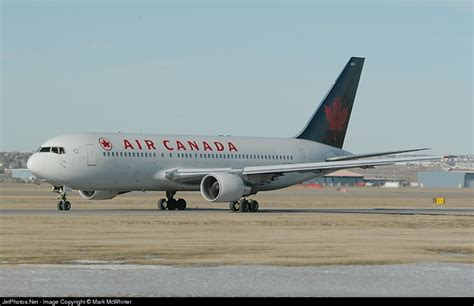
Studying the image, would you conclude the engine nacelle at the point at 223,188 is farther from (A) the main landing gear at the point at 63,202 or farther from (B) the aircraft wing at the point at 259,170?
(A) the main landing gear at the point at 63,202

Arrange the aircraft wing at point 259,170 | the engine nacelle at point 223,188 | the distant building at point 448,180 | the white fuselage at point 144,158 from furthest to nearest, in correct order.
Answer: the distant building at point 448,180 < the aircraft wing at point 259,170 < the engine nacelle at point 223,188 < the white fuselage at point 144,158

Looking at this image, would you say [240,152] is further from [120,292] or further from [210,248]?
[120,292]

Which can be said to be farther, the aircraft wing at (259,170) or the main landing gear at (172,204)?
the main landing gear at (172,204)

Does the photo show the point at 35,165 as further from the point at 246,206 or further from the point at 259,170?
the point at 259,170

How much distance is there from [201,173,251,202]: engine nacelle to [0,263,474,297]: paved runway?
93.2 feet

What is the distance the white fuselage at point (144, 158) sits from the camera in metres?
50.7

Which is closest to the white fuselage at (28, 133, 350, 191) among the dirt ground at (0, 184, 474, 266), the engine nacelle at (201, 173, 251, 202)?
the engine nacelle at (201, 173, 251, 202)

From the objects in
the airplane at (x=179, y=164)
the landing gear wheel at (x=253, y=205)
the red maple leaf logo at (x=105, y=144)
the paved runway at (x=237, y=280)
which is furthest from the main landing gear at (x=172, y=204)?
the paved runway at (x=237, y=280)

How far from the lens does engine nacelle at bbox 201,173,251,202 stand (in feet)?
168

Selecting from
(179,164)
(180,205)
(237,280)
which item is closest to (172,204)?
(180,205)

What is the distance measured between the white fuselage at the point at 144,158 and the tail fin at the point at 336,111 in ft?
9.22

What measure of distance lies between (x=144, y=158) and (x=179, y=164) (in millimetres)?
2398

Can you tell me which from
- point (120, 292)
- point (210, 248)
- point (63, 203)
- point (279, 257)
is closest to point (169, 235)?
point (210, 248)

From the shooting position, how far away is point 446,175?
19788cm
